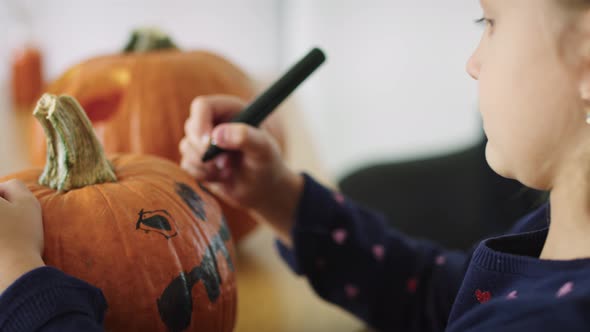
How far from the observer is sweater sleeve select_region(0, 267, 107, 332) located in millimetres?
412

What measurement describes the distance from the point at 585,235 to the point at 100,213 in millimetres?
379

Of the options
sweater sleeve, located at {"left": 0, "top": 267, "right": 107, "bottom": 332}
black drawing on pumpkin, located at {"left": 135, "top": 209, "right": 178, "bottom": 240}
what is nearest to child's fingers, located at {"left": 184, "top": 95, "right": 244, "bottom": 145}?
black drawing on pumpkin, located at {"left": 135, "top": 209, "right": 178, "bottom": 240}

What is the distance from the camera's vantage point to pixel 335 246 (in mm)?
807

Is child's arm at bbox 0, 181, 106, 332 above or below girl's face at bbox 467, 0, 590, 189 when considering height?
below

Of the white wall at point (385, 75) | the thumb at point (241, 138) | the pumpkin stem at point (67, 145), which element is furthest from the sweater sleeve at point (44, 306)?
the white wall at point (385, 75)

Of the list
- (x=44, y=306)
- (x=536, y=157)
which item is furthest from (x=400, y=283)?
(x=44, y=306)

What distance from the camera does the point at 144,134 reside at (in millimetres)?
828

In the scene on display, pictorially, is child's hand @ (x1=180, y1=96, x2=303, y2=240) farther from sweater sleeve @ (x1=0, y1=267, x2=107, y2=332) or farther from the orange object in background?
the orange object in background

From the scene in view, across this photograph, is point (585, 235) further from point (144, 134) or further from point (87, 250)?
point (144, 134)

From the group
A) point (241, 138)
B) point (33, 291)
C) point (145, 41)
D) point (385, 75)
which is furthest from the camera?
point (385, 75)

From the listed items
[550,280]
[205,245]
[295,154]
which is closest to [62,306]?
[205,245]

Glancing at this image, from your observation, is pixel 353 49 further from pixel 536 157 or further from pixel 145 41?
pixel 536 157

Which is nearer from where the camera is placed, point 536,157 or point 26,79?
point 536,157

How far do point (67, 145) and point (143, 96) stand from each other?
1.05 ft
